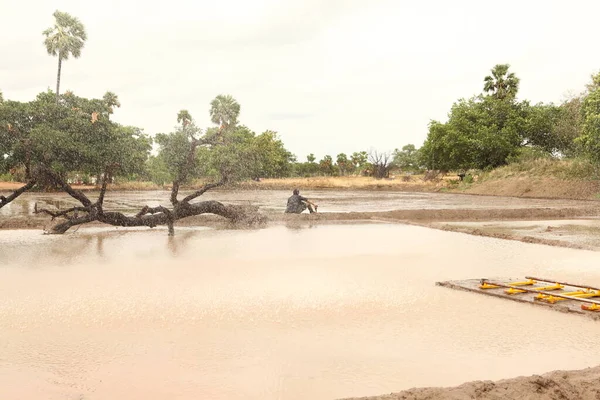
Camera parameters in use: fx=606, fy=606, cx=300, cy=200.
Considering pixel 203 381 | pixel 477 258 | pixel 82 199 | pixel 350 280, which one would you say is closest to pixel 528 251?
pixel 477 258

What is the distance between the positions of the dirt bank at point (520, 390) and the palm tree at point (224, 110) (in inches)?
2747

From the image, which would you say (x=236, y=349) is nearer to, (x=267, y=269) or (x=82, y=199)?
(x=267, y=269)

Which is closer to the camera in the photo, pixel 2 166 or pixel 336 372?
pixel 336 372

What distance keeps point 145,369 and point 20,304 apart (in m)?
3.86

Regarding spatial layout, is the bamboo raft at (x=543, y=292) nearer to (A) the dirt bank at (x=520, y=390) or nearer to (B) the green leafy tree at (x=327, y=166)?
(A) the dirt bank at (x=520, y=390)

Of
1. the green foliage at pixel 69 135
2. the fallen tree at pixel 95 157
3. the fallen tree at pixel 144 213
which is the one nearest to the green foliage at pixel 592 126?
the fallen tree at pixel 95 157

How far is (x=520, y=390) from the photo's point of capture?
515 cm

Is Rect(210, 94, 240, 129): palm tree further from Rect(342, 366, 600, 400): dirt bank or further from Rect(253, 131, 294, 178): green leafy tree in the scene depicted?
Rect(342, 366, 600, 400): dirt bank

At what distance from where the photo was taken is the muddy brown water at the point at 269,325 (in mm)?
5664

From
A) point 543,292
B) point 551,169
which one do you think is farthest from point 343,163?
point 543,292

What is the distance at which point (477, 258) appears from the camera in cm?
1334

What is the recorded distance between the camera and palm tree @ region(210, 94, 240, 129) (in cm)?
7462

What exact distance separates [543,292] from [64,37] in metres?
48.0

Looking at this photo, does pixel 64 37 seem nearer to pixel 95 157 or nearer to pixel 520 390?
pixel 95 157
